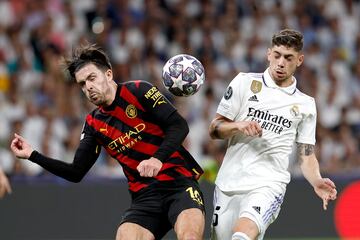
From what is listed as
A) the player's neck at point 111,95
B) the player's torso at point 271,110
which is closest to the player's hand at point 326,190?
the player's torso at point 271,110

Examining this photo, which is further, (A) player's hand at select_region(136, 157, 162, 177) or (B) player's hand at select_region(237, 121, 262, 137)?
(B) player's hand at select_region(237, 121, 262, 137)

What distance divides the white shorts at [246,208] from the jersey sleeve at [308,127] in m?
0.45

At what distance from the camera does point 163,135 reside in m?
7.35

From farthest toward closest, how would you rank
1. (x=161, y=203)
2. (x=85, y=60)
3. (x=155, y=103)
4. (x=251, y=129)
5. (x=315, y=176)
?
(x=315, y=176)
(x=85, y=60)
(x=161, y=203)
(x=155, y=103)
(x=251, y=129)

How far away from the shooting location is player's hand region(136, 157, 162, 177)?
669cm

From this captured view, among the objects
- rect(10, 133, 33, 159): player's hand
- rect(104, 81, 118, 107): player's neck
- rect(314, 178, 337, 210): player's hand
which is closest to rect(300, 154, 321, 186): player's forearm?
rect(314, 178, 337, 210): player's hand

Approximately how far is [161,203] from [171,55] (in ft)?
24.1

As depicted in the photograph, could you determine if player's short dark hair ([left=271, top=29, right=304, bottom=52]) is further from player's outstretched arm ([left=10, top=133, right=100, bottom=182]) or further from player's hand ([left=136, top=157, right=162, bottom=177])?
player's outstretched arm ([left=10, top=133, right=100, bottom=182])

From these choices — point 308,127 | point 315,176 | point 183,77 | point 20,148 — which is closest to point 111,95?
point 183,77

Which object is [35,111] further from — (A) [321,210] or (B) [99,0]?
(A) [321,210]

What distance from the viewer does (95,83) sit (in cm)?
729

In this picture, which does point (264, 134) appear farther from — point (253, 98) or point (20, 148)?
point (20, 148)

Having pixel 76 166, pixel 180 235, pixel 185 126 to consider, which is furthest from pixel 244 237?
pixel 76 166

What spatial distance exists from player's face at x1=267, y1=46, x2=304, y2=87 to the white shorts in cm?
93
